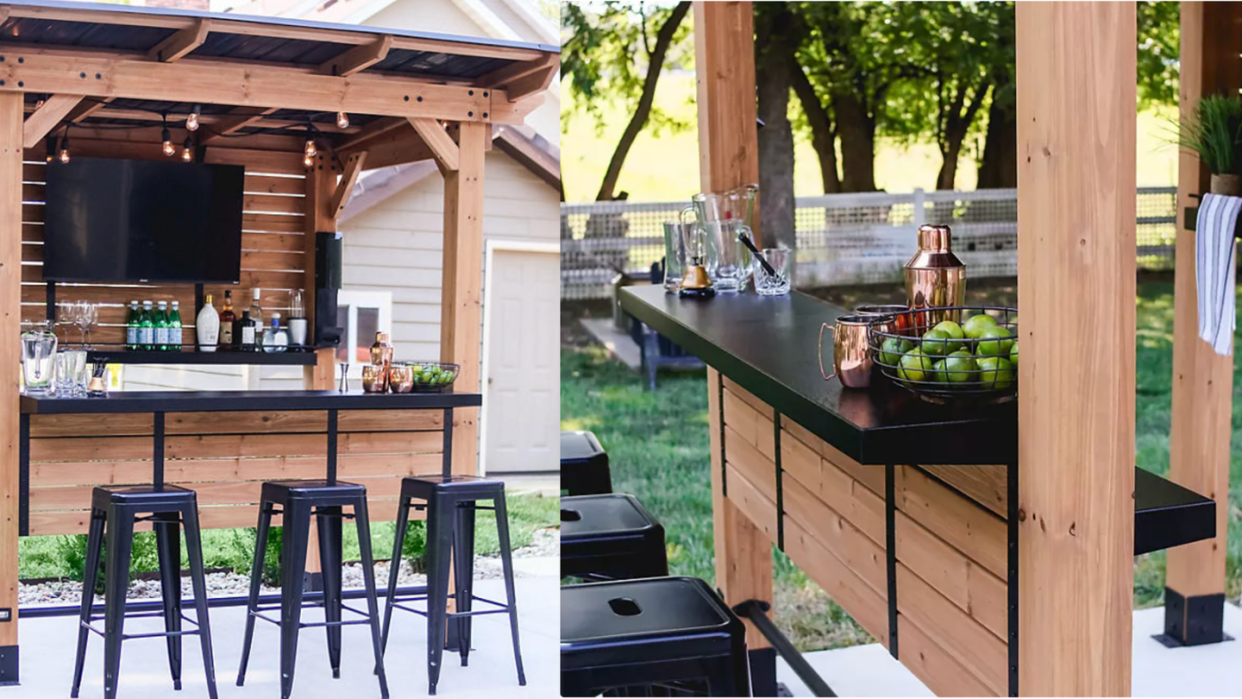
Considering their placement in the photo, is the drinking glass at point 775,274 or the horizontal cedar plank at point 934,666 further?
the drinking glass at point 775,274

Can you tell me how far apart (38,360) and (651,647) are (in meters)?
3.05

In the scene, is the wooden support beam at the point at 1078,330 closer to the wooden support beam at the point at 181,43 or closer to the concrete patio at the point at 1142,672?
the concrete patio at the point at 1142,672

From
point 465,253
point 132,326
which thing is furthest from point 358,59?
point 132,326

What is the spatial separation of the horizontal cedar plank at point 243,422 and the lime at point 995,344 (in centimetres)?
346

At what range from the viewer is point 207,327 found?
6016 millimetres

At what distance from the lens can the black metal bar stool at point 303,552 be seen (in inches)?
154

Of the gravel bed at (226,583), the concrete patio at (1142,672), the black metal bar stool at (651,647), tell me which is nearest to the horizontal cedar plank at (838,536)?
the black metal bar stool at (651,647)

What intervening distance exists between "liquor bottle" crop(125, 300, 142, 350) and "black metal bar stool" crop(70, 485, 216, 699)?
2.02 metres

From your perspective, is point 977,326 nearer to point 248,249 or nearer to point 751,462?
point 751,462

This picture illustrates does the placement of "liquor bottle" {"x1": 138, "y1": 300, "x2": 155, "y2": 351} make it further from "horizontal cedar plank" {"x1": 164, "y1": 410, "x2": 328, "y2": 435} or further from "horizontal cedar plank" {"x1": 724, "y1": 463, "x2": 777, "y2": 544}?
"horizontal cedar plank" {"x1": 724, "y1": 463, "x2": 777, "y2": 544}

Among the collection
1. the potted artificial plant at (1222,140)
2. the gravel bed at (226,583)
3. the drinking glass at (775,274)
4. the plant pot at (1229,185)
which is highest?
the potted artificial plant at (1222,140)

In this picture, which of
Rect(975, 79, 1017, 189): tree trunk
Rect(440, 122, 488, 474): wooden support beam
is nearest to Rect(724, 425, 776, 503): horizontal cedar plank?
Rect(440, 122, 488, 474): wooden support beam

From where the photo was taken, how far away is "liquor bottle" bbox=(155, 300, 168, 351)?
5.94m

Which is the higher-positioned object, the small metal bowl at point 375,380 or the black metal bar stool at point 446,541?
the small metal bowl at point 375,380
